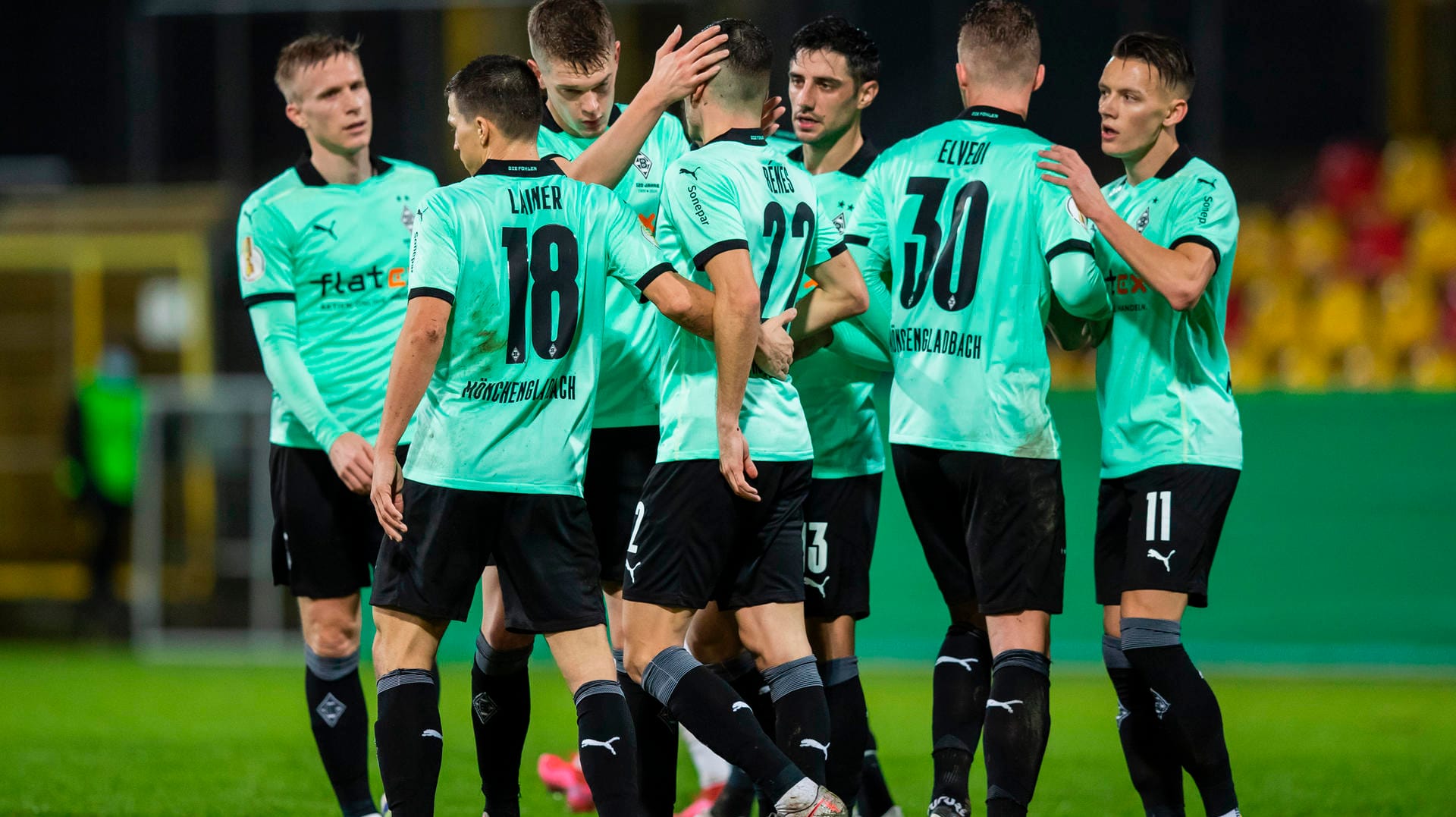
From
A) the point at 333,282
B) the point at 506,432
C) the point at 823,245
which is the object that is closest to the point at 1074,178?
the point at 823,245

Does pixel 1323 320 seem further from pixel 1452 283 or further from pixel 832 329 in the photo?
pixel 832 329

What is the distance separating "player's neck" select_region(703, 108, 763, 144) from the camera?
15.9ft

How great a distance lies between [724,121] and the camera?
4867mm

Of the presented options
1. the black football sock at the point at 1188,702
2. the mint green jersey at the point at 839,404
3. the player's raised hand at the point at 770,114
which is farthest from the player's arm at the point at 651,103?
the black football sock at the point at 1188,702

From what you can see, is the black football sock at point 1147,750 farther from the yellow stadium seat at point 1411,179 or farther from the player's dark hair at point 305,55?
the yellow stadium seat at point 1411,179

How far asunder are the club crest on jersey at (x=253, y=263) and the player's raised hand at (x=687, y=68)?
1.69 meters

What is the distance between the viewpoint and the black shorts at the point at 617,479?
17.4 feet

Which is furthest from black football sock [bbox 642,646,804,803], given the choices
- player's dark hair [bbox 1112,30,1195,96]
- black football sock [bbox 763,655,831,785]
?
player's dark hair [bbox 1112,30,1195,96]

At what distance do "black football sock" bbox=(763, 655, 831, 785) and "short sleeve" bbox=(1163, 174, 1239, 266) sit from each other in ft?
5.79

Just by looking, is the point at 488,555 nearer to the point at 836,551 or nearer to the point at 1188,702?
the point at 836,551

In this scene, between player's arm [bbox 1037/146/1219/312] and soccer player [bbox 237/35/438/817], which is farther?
soccer player [bbox 237/35/438/817]

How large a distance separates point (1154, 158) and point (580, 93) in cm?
190

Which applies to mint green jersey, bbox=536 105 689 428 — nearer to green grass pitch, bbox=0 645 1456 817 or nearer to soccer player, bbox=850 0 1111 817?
soccer player, bbox=850 0 1111 817

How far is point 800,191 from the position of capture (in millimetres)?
4867
